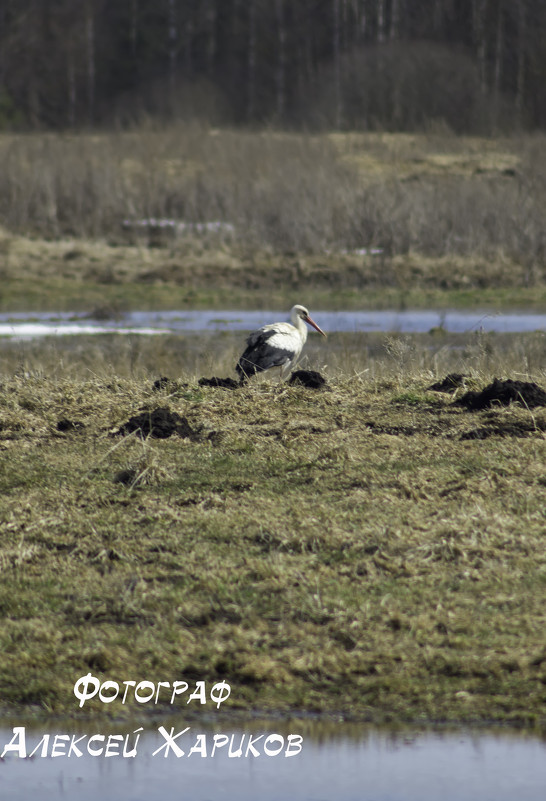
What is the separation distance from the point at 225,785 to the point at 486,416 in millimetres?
5210

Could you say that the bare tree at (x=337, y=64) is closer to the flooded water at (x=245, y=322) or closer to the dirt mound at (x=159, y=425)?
the flooded water at (x=245, y=322)

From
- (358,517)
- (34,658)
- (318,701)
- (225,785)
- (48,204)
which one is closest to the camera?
(225,785)

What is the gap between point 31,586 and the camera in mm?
5535

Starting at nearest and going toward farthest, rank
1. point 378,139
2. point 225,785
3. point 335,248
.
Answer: point 225,785
point 335,248
point 378,139

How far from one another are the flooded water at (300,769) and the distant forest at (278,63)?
110ft

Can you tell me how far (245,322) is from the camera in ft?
71.6

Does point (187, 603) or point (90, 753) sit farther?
point (187, 603)

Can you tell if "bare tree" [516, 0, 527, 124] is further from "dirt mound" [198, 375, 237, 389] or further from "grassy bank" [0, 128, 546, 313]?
"dirt mound" [198, 375, 237, 389]

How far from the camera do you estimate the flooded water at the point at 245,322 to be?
2047cm

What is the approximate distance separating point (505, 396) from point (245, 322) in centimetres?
1309

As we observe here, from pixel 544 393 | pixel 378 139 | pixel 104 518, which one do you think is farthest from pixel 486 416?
pixel 378 139

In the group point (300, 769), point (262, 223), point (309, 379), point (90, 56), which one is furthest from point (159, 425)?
point (90, 56)

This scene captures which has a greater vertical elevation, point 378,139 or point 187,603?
point 378,139

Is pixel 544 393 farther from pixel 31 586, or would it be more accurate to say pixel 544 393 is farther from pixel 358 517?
pixel 31 586
